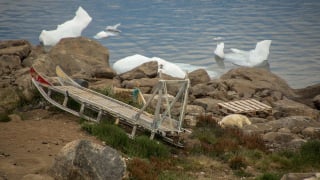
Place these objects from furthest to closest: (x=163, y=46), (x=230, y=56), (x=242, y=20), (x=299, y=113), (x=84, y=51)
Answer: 1. (x=242, y=20)
2. (x=163, y=46)
3. (x=230, y=56)
4. (x=84, y=51)
5. (x=299, y=113)

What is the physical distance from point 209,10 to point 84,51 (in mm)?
24006

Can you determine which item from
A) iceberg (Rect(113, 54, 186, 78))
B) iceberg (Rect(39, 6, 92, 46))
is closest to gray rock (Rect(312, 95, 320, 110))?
iceberg (Rect(113, 54, 186, 78))

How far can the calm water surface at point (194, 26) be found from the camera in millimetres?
30438

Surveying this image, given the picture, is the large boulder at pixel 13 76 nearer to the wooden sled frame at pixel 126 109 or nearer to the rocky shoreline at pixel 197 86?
the rocky shoreline at pixel 197 86

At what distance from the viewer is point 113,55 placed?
1227 inches

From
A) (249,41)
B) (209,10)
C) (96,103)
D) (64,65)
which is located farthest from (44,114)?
(209,10)

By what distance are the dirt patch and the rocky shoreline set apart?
1284mm

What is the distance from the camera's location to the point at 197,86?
20.0 meters

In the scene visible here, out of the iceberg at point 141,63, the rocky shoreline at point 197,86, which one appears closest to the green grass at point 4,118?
the rocky shoreline at point 197,86

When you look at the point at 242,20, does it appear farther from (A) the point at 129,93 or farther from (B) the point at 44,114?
(B) the point at 44,114

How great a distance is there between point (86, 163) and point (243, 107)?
973cm

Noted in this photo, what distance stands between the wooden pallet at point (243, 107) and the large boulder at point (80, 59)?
17.0 feet

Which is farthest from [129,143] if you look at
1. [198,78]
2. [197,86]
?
[198,78]

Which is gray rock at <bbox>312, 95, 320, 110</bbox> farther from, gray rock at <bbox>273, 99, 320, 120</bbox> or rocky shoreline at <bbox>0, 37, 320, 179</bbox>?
gray rock at <bbox>273, 99, 320, 120</bbox>
